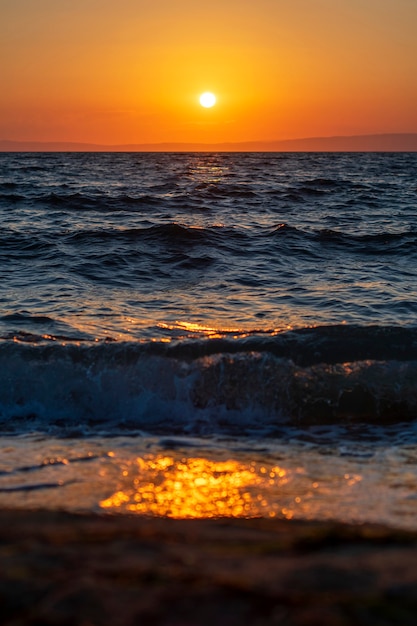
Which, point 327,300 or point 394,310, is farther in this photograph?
point 327,300

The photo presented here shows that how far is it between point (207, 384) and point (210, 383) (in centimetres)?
3

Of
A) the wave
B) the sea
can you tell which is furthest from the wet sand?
the wave

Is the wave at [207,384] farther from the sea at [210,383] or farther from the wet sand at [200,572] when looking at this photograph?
the wet sand at [200,572]

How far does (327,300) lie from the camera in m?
8.83

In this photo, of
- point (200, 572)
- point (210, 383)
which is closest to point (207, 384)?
point (210, 383)

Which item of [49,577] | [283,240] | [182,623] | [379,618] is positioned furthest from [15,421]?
[283,240]

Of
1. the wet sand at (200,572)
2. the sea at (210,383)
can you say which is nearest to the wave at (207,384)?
the sea at (210,383)

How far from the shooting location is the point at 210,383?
19.0 feet

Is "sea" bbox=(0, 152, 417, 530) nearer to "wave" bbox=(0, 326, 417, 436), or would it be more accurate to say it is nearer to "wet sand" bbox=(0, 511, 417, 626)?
"wave" bbox=(0, 326, 417, 436)

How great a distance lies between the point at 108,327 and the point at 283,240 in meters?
7.64

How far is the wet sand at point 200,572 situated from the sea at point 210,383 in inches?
7.4

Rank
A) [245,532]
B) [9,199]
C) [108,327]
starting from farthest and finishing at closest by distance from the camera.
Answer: [9,199], [108,327], [245,532]

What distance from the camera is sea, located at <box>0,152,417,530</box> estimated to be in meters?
3.58

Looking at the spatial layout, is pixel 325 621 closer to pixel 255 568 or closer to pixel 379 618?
pixel 379 618
